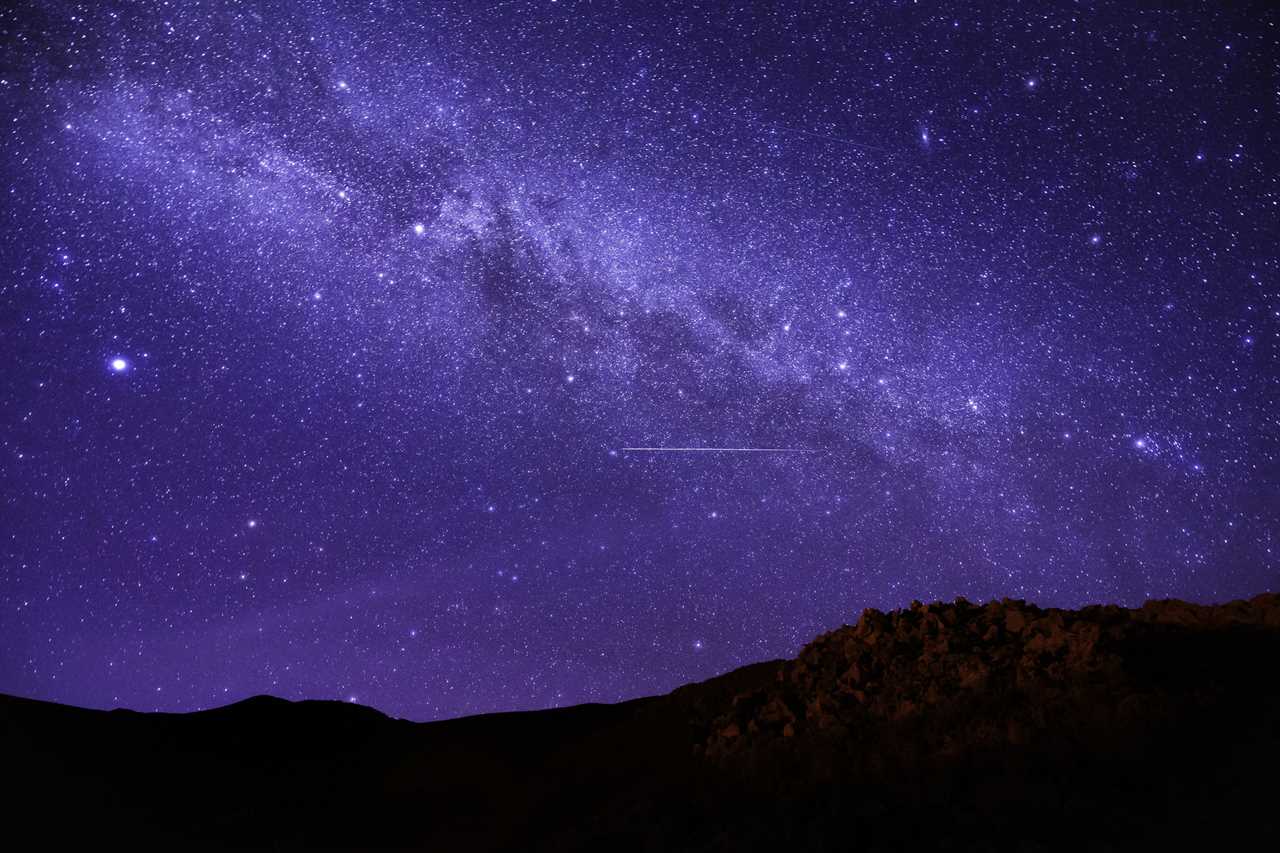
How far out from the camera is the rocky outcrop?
9062 millimetres

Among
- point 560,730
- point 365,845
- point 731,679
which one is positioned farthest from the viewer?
point 560,730

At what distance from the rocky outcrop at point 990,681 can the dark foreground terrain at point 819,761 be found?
0.14 feet

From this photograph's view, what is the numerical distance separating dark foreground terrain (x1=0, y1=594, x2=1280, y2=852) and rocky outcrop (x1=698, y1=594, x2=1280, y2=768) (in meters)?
0.04

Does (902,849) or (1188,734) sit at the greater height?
(1188,734)

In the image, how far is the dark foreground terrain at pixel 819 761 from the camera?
24.2 feet

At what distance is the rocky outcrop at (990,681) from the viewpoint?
906 centimetres

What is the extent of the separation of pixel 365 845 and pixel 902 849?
1126 centimetres

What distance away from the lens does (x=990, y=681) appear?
11.0m

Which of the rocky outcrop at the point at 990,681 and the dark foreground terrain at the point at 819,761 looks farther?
the rocky outcrop at the point at 990,681

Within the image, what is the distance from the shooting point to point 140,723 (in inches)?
910

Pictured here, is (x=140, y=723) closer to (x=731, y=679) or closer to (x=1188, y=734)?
(x=731, y=679)

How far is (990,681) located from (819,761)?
2898 millimetres

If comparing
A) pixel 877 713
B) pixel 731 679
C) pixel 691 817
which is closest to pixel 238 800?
pixel 731 679

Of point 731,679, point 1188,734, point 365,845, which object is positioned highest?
point 731,679
